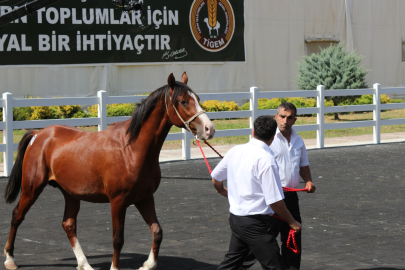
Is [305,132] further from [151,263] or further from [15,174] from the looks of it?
[151,263]

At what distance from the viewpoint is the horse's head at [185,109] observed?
204 inches

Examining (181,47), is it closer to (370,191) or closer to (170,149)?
(170,149)

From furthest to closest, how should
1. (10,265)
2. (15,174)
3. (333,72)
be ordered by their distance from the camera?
(333,72) < (15,174) < (10,265)

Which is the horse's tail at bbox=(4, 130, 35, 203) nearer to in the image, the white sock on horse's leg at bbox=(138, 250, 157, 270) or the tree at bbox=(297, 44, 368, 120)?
the white sock on horse's leg at bbox=(138, 250, 157, 270)

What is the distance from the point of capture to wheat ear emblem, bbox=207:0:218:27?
2430cm

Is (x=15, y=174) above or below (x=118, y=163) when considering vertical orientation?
below

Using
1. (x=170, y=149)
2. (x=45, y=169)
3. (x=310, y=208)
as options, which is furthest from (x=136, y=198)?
(x=170, y=149)

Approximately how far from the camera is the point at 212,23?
961 inches

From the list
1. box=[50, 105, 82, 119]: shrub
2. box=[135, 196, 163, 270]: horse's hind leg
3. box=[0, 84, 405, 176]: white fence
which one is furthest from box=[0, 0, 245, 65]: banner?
box=[135, 196, 163, 270]: horse's hind leg

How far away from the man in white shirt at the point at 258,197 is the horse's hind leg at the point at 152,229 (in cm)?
116

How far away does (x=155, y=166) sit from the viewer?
5.39 metres

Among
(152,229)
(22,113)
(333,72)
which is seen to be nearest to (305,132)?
(333,72)

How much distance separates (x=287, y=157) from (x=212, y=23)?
779 inches

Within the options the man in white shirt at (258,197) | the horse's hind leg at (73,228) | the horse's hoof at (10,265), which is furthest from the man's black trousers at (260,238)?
the horse's hoof at (10,265)
